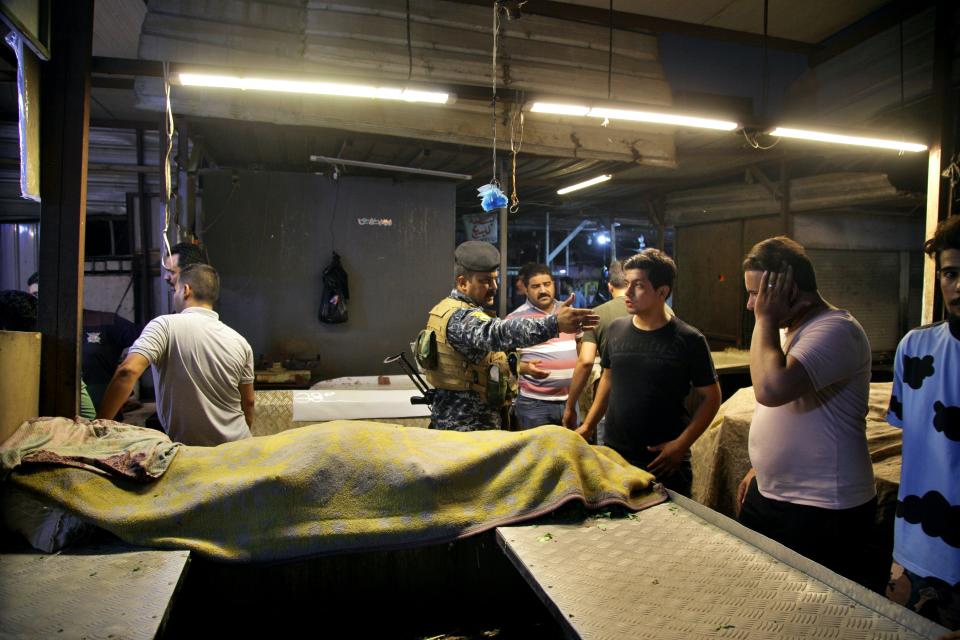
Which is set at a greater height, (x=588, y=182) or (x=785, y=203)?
(x=588, y=182)

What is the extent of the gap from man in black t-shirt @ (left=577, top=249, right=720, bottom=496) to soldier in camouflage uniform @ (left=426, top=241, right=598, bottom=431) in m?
0.75

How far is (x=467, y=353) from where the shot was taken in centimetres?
329

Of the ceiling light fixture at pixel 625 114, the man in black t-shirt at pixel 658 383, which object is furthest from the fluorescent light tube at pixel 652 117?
the man in black t-shirt at pixel 658 383

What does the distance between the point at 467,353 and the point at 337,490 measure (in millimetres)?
1263

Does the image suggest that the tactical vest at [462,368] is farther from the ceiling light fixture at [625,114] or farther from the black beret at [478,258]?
the ceiling light fixture at [625,114]

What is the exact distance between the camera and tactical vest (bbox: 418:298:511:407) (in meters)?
3.36

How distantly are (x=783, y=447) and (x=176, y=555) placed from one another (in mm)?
2433

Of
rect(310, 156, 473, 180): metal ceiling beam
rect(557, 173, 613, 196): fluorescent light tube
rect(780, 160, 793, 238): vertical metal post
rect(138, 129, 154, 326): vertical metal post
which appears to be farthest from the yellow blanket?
rect(780, 160, 793, 238): vertical metal post

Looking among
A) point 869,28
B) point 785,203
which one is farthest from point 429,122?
point 785,203

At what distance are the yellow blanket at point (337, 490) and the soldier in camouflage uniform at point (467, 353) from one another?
32.6 inches

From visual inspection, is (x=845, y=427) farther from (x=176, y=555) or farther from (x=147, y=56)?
(x=147, y=56)

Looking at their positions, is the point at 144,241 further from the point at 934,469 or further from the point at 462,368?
the point at 934,469

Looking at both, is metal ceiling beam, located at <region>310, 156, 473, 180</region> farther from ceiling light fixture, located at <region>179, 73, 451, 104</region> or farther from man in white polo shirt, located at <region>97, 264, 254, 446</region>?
man in white polo shirt, located at <region>97, 264, 254, 446</region>

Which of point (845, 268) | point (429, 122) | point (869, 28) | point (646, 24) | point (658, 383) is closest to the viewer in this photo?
point (658, 383)
